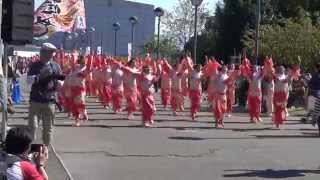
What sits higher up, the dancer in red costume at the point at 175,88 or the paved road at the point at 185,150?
the dancer in red costume at the point at 175,88

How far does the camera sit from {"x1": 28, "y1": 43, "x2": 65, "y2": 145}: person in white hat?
12.0 metres

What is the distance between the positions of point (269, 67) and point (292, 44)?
51.3 ft

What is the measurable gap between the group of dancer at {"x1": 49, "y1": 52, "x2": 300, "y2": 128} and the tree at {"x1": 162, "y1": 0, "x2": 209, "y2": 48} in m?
42.2

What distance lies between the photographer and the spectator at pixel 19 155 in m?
6.07

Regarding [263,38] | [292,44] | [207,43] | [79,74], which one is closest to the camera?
[79,74]

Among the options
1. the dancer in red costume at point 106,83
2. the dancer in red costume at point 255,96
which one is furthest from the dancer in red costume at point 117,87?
the dancer in red costume at point 255,96

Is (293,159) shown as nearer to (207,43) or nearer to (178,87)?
(178,87)

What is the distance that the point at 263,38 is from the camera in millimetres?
42312

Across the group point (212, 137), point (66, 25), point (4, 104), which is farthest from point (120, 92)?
point (4, 104)

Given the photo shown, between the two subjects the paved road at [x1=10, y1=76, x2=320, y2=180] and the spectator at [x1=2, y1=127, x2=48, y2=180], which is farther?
the paved road at [x1=10, y1=76, x2=320, y2=180]

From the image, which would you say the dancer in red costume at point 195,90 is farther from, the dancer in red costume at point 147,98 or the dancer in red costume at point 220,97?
→ the dancer in red costume at point 147,98

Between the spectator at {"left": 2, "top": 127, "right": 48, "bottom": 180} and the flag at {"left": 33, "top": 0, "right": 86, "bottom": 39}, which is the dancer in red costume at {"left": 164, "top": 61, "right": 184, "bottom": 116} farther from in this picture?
the spectator at {"left": 2, "top": 127, "right": 48, "bottom": 180}

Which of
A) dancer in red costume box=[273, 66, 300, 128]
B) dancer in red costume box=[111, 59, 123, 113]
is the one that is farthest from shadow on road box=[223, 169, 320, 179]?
dancer in red costume box=[111, 59, 123, 113]

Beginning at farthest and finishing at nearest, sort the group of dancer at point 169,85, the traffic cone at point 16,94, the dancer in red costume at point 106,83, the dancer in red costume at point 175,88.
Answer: the traffic cone at point 16,94, the dancer in red costume at point 175,88, the dancer in red costume at point 106,83, the group of dancer at point 169,85
